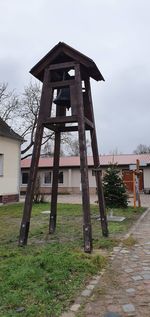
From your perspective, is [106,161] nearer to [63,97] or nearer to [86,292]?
[63,97]

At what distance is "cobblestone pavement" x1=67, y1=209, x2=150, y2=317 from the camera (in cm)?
368

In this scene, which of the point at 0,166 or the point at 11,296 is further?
the point at 0,166

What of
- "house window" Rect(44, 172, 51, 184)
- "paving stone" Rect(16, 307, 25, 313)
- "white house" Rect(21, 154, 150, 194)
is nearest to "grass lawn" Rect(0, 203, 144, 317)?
"paving stone" Rect(16, 307, 25, 313)

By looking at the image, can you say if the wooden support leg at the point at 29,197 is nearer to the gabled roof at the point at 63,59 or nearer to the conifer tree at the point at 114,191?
the gabled roof at the point at 63,59

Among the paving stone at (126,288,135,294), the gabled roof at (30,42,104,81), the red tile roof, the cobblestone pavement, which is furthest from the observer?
the red tile roof

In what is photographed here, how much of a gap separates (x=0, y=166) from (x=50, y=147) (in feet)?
74.8

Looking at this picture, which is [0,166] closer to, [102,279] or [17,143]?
[17,143]

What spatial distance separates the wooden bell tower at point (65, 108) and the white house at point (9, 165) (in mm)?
9378

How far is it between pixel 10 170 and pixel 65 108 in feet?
34.9

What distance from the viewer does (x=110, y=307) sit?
12.4 feet

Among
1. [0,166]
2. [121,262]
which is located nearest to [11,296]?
[121,262]

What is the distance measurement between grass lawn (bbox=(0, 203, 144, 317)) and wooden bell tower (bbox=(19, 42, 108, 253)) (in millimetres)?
512

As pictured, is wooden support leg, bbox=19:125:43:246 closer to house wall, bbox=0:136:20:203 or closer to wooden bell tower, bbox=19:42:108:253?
wooden bell tower, bbox=19:42:108:253

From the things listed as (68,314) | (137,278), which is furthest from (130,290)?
(68,314)
